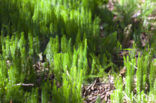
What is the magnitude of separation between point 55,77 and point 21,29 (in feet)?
2.02

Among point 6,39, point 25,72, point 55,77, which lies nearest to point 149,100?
point 55,77

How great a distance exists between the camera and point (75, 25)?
2.11m

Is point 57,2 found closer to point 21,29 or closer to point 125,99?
point 21,29

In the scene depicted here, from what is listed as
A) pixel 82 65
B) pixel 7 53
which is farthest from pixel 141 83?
pixel 7 53

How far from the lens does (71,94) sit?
1461mm

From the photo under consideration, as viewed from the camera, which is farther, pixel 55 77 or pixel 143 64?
pixel 55 77

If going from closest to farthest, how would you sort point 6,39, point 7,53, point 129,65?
point 129,65 → point 7,53 → point 6,39

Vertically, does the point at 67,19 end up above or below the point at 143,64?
above

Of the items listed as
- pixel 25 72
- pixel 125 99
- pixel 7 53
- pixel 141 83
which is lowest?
pixel 125 99

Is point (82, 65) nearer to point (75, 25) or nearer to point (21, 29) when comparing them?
point (75, 25)

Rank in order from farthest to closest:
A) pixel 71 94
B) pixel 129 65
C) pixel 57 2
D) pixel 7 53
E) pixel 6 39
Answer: pixel 57 2 < pixel 6 39 < pixel 7 53 < pixel 129 65 < pixel 71 94

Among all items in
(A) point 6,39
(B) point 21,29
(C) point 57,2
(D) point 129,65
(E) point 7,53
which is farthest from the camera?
(C) point 57,2

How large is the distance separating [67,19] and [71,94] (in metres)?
0.93

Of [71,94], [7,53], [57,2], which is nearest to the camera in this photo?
[71,94]
